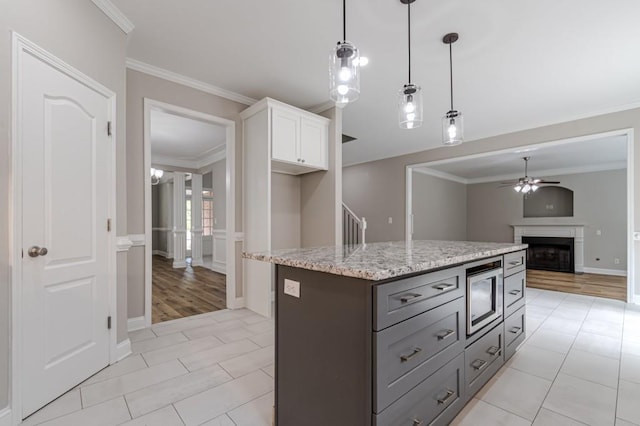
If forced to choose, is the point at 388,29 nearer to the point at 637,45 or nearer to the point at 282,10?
the point at 282,10

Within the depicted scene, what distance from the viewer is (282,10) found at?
7.54ft

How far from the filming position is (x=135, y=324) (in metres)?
3.02

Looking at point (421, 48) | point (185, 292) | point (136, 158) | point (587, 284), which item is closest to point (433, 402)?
point (421, 48)

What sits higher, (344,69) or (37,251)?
(344,69)

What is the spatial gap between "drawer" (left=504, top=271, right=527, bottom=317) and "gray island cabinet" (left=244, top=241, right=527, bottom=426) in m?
0.60

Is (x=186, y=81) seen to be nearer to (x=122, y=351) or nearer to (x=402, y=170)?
(x=122, y=351)

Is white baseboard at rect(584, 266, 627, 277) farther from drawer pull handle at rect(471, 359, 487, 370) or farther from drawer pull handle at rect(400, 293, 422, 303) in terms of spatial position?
drawer pull handle at rect(400, 293, 422, 303)

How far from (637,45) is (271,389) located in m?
4.28

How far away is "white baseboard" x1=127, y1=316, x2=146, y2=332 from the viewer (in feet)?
9.80

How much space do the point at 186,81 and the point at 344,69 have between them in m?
2.36

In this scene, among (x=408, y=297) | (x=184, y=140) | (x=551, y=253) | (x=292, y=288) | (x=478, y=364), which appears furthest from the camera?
(x=551, y=253)

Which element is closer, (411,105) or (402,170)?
(411,105)

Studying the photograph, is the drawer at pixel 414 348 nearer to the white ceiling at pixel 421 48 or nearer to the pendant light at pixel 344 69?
the pendant light at pixel 344 69

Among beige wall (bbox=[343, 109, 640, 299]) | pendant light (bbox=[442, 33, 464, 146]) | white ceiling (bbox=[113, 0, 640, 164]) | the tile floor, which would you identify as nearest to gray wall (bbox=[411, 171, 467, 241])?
beige wall (bbox=[343, 109, 640, 299])
